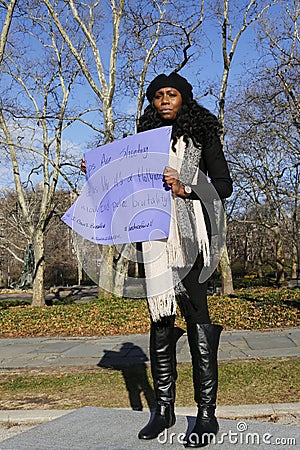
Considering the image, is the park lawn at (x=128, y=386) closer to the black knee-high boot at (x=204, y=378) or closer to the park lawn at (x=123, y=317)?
the black knee-high boot at (x=204, y=378)

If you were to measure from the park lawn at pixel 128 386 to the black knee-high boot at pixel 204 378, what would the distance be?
6.46 ft

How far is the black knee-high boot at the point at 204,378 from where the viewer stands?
336cm

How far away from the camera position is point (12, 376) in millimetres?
7312

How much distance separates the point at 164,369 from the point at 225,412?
166cm

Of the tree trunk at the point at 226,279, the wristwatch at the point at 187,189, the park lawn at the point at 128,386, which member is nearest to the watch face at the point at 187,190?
the wristwatch at the point at 187,189

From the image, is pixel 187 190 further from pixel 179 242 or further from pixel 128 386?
pixel 128 386

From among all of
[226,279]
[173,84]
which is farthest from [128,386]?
[226,279]

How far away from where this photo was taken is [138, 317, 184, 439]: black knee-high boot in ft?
11.8

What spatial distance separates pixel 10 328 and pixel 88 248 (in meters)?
9.24

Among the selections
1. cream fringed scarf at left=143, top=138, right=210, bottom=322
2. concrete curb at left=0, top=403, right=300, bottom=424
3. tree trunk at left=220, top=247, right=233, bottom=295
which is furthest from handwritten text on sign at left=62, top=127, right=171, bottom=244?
tree trunk at left=220, top=247, right=233, bottom=295

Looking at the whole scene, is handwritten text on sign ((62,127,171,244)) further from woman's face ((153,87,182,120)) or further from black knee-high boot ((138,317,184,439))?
black knee-high boot ((138,317,184,439))

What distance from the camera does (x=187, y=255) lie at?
3402mm

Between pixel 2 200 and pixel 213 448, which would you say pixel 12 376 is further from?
pixel 2 200

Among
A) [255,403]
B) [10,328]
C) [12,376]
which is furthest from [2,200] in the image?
[255,403]
